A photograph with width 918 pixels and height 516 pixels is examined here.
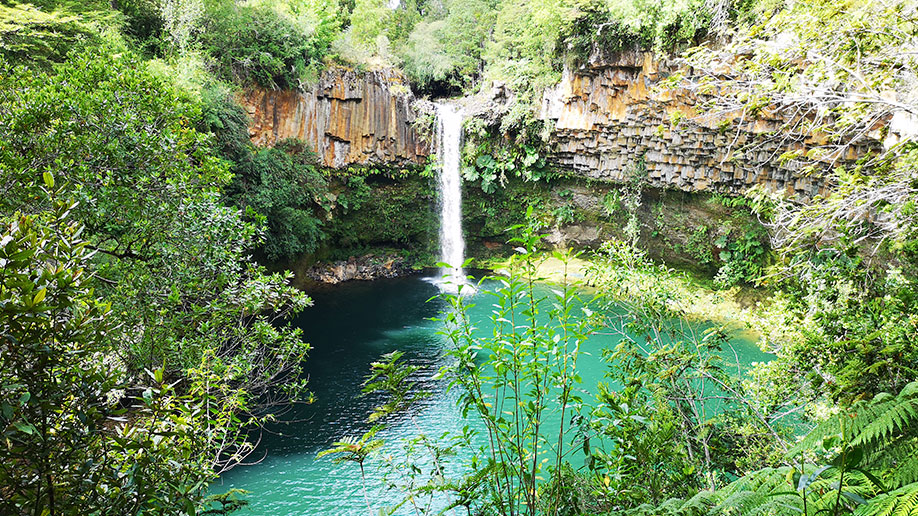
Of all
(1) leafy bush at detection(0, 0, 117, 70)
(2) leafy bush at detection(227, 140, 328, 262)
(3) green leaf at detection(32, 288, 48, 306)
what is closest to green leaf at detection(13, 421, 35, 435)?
(3) green leaf at detection(32, 288, 48, 306)

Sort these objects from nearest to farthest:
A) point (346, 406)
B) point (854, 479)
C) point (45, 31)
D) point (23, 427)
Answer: point (23, 427)
point (854, 479)
point (346, 406)
point (45, 31)

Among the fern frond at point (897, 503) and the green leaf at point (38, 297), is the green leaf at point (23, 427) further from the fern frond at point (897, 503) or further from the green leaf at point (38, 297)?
the fern frond at point (897, 503)

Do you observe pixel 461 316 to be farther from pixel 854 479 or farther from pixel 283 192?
pixel 283 192

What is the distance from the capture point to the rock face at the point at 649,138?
35.3 feet

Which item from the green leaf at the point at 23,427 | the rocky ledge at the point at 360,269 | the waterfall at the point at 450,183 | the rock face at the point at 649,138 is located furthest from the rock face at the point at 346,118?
the green leaf at the point at 23,427

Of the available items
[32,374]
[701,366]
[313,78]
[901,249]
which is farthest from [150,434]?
[313,78]

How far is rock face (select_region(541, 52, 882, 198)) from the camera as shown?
10750mm

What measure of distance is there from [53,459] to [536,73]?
1570 centimetres

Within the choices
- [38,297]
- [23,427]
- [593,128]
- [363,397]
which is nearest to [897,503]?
[23,427]

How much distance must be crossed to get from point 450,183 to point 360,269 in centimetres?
463

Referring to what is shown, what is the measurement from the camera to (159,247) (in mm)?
4371

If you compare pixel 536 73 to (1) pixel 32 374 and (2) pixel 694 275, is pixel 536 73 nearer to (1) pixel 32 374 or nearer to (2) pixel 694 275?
(2) pixel 694 275

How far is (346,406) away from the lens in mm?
8281

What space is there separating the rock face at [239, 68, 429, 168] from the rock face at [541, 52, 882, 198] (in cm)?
500
